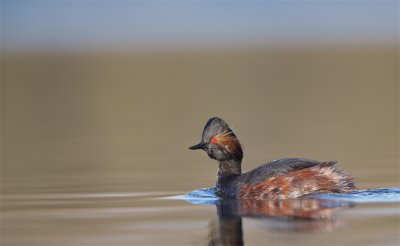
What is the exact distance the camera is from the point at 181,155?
75.0 feet

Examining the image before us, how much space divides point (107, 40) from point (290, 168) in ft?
364

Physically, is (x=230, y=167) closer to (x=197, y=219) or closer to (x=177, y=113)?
(x=197, y=219)

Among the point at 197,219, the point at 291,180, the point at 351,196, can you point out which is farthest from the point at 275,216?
the point at 351,196

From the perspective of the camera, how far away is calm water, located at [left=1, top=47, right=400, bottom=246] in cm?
1398

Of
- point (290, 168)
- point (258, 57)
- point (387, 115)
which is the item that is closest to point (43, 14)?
point (258, 57)

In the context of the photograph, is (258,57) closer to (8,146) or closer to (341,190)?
(8,146)

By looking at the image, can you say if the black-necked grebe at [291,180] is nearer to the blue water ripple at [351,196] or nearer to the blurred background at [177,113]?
the blue water ripple at [351,196]

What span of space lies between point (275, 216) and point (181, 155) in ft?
27.6

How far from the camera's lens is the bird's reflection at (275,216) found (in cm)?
1365

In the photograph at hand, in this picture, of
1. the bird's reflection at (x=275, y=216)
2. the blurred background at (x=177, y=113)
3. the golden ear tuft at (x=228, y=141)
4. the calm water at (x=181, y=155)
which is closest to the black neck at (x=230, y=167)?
the golden ear tuft at (x=228, y=141)

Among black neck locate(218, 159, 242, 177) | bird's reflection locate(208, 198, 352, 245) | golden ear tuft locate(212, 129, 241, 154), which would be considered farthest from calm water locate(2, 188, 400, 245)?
golden ear tuft locate(212, 129, 241, 154)

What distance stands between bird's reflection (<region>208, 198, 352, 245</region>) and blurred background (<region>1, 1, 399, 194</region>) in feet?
6.81

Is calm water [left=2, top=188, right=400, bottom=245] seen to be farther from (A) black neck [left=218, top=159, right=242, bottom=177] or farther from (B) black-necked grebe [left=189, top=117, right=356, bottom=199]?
(A) black neck [left=218, top=159, right=242, bottom=177]

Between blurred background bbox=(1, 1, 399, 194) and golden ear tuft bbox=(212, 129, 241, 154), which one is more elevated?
blurred background bbox=(1, 1, 399, 194)
